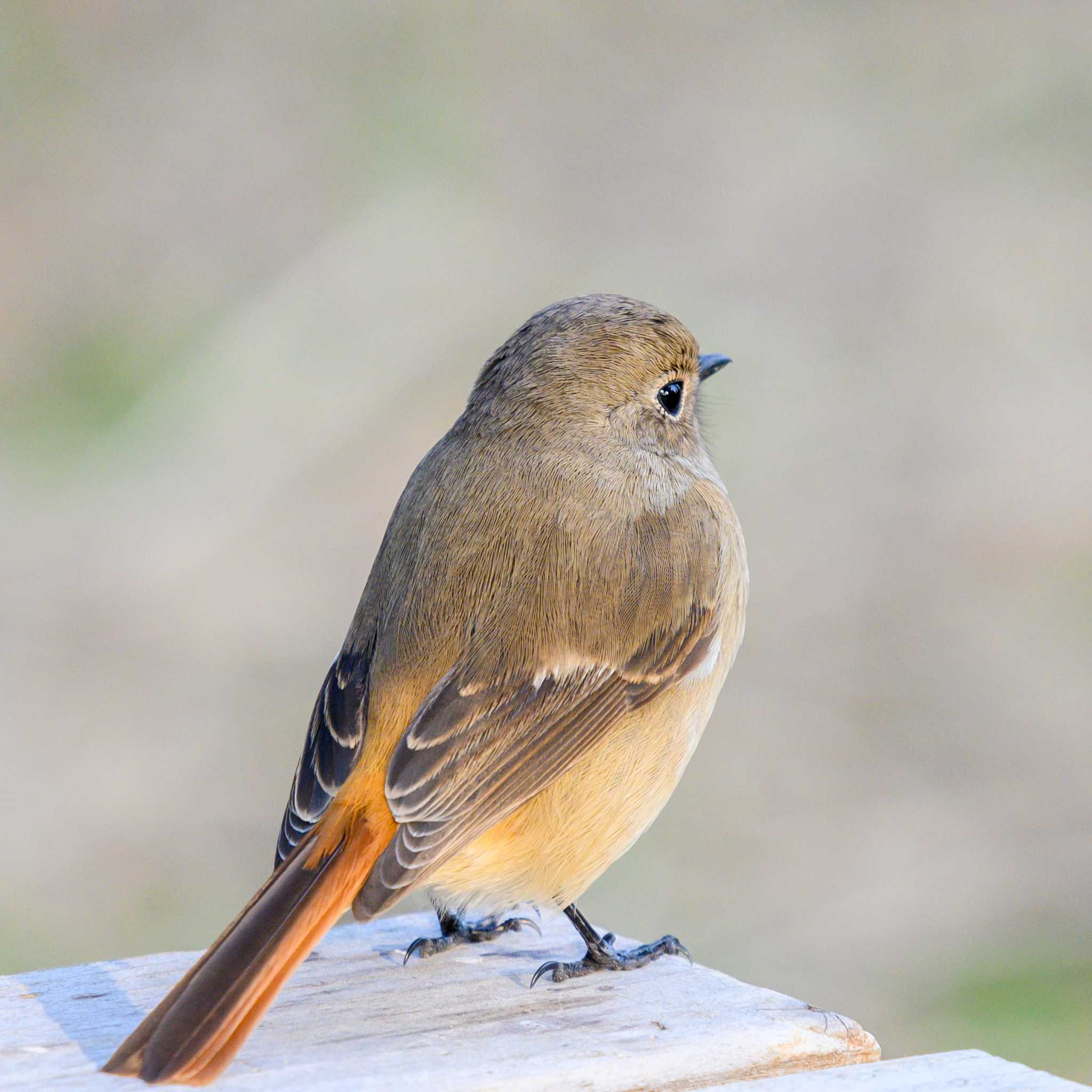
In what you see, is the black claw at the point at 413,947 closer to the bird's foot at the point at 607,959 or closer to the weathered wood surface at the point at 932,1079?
the bird's foot at the point at 607,959

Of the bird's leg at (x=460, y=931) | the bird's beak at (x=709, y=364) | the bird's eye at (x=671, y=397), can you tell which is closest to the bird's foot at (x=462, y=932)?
the bird's leg at (x=460, y=931)

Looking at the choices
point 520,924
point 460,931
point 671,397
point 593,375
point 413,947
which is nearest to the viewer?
point 413,947

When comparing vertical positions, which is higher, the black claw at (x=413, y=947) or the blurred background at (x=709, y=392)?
the blurred background at (x=709, y=392)

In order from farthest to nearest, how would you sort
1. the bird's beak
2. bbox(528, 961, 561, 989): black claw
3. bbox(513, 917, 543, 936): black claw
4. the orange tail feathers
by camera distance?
the bird's beak → bbox(513, 917, 543, 936): black claw → bbox(528, 961, 561, 989): black claw → the orange tail feathers

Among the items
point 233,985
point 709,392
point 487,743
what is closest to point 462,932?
point 487,743

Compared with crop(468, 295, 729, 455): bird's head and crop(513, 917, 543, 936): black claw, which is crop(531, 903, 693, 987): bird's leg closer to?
crop(513, 917, 543, 936): black claw

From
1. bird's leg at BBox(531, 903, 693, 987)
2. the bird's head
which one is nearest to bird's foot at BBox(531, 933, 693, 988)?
bird's leg at BBox(531, 903, 693, 987)

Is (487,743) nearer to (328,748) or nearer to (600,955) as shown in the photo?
(328,748)
